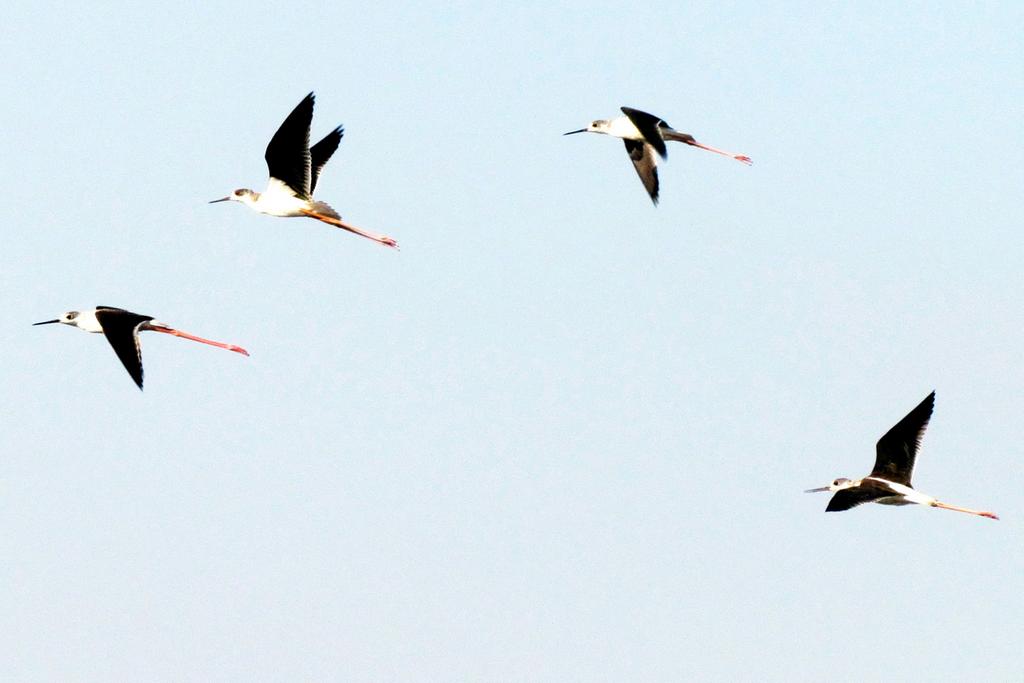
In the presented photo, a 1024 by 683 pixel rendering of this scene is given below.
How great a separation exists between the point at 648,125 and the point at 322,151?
3.44 m

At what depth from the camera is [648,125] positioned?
18.0 metres

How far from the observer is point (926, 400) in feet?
58.5

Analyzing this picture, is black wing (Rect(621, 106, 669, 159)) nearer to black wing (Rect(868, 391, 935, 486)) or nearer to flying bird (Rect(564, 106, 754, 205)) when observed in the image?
flying bird (Rect(564, 106, 754, 205))

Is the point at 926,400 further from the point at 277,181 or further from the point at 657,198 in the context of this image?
the point at 277,181

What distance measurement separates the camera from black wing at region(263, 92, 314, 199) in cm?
1648

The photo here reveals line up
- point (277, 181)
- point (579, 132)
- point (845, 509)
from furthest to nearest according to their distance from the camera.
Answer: point (579, 132) < point (277, 181) < point (845, 509)

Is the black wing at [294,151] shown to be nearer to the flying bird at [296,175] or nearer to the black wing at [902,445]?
the flying bird at [296,175]

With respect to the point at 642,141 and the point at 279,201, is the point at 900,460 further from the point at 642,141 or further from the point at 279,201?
the point at 279,201

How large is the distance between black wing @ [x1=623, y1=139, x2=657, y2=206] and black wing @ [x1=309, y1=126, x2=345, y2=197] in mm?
3648

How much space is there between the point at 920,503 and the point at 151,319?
8.12 meters

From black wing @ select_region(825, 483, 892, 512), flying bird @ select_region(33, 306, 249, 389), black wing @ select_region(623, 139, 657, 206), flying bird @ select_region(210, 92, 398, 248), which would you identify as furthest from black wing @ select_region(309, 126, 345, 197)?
black wing @ select_region(825, 483, 892, 512)

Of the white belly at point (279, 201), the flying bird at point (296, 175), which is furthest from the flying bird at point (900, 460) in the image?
the white belly at point (279, 201)

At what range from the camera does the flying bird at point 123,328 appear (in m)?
15.6

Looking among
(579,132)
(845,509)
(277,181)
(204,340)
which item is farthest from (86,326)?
(845,509)
